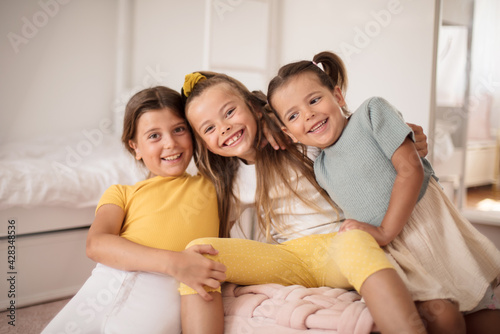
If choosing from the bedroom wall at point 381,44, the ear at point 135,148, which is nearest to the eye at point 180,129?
the ear at point 135,148

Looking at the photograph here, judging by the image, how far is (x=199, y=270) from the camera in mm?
900

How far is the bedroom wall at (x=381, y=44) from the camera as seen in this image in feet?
5.32

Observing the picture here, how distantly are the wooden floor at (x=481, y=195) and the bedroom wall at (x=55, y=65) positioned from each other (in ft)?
7.46

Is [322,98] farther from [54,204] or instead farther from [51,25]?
[51,25]

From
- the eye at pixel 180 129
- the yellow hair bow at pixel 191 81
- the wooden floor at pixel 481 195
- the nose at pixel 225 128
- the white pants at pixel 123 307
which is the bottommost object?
the white pants at pixel 123 307

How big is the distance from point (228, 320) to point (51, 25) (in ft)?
7.77

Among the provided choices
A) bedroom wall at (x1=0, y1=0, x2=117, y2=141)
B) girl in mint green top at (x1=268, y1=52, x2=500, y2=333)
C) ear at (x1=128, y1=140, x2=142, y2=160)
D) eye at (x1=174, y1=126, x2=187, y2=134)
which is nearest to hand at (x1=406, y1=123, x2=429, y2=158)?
girl in mint green top at (x1=268, y1=52, x2=500, y2=333)

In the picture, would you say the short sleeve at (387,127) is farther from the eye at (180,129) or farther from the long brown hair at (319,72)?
the eye at (180,129)

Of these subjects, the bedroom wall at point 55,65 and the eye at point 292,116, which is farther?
the bedroom wall at point 55,65

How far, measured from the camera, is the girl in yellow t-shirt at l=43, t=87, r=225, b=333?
3.07ft

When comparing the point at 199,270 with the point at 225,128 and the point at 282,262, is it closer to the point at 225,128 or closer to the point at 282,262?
the point at 282,262

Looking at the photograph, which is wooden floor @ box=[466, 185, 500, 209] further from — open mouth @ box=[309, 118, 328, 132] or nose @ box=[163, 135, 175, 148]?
nose @ box=[163, 135, 175, 148]

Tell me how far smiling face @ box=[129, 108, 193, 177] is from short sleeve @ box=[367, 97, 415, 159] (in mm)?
535

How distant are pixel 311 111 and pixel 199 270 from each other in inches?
17.8
